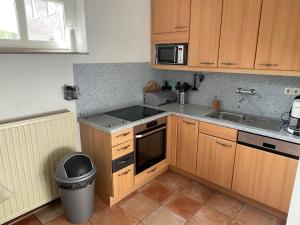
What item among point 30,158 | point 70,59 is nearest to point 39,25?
point 70,59

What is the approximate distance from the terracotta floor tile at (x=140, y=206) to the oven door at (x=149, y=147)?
287 millimetres

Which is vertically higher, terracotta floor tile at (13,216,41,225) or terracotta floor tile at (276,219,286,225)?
terracotta floor tile at (13,216,41,225)

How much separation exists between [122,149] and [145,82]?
1166 millimetres

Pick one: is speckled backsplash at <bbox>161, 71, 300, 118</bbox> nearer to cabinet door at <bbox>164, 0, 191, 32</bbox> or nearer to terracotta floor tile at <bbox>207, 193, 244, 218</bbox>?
cabinet door at <bbox>164, 0, 191, 32</bbox>

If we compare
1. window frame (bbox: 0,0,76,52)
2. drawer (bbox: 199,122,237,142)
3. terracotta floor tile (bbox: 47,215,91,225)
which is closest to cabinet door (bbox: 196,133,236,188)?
drawer (bbox: 199,122,237,142)

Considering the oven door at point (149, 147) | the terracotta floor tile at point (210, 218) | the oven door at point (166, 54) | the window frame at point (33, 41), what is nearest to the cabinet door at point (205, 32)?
the oven door at point (166, 54)

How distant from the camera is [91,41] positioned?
7.43ft

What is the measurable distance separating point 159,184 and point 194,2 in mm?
2091

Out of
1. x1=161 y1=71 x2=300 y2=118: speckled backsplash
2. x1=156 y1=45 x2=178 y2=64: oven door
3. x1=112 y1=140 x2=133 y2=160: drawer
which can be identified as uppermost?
x1=156 y1=45 x2=178 y2=64: oven door

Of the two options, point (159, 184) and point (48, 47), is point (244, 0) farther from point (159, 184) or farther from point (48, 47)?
point (159, 184)

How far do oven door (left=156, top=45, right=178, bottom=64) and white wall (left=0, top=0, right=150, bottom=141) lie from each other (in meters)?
0.18

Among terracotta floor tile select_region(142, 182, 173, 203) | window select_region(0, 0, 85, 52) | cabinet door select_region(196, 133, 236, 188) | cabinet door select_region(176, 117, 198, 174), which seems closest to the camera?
window select_region(0, 0, 85, 52)

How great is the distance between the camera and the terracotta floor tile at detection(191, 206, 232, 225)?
201cm

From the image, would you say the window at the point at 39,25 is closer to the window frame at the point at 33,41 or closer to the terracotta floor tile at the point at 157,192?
the window frame at the point at 33,41
